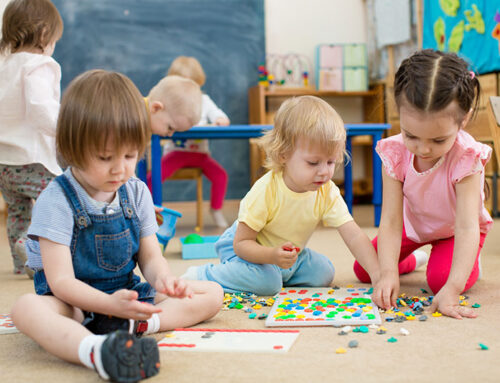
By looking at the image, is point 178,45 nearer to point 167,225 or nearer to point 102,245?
point 167,225

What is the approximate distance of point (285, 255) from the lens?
4.38 ft

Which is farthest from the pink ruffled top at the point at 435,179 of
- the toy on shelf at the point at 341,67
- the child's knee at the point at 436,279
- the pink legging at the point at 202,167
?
the toy on shelf at the point at 341,67

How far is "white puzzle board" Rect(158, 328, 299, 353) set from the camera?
1004 mm

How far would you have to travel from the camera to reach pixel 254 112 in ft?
13.9

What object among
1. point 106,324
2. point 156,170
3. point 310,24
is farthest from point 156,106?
point 310,24

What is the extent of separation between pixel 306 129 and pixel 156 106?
106 cm

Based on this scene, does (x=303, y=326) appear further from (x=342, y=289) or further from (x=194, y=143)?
(x=194, y=143)

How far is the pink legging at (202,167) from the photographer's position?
10.4ft

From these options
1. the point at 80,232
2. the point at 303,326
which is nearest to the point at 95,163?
the point at 80,232

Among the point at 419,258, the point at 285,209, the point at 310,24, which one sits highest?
the point at 310,24

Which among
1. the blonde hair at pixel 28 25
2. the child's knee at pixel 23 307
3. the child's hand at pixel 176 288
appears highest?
the blonde hair at pixel 28 25

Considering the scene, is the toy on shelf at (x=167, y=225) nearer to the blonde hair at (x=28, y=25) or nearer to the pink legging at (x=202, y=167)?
the blonde hair at (x=28, y=25)

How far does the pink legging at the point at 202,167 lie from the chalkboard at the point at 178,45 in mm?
1046

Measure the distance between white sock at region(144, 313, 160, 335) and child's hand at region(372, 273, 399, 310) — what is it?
0.49 meters
